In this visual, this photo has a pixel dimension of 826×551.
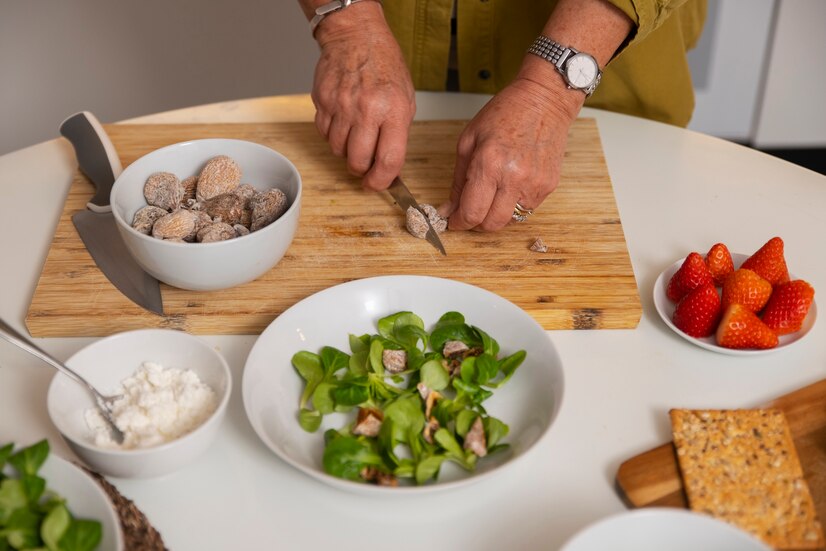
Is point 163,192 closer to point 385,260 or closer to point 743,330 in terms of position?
point 385,260

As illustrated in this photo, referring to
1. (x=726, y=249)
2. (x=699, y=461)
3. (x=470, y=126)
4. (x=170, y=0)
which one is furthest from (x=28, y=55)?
(x=699, y=461)

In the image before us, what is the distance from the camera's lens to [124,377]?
1.11m

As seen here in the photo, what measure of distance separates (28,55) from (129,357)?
7.26ft

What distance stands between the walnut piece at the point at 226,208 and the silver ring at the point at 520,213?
1.44 feet

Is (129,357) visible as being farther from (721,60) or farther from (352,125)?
(721,60)

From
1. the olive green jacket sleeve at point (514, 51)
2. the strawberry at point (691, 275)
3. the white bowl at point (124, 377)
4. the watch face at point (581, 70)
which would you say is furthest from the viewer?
the olive green jacket sleeve at point (514, 51)

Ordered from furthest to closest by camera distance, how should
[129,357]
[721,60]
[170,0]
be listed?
[721,60] → [170,0] → [129,357]

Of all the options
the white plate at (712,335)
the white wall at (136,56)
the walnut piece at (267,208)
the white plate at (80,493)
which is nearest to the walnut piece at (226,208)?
the walnut piece at (267,208)

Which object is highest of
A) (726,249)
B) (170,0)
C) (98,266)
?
(726,249)

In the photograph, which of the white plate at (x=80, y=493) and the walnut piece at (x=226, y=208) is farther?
the walnut piece at (x=226, y=208)

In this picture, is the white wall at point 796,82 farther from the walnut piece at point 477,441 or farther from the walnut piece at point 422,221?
the walnut piece at point 477,441

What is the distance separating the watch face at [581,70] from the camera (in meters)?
1.36

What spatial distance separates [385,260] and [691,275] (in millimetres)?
465

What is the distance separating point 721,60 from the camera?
122 inches
